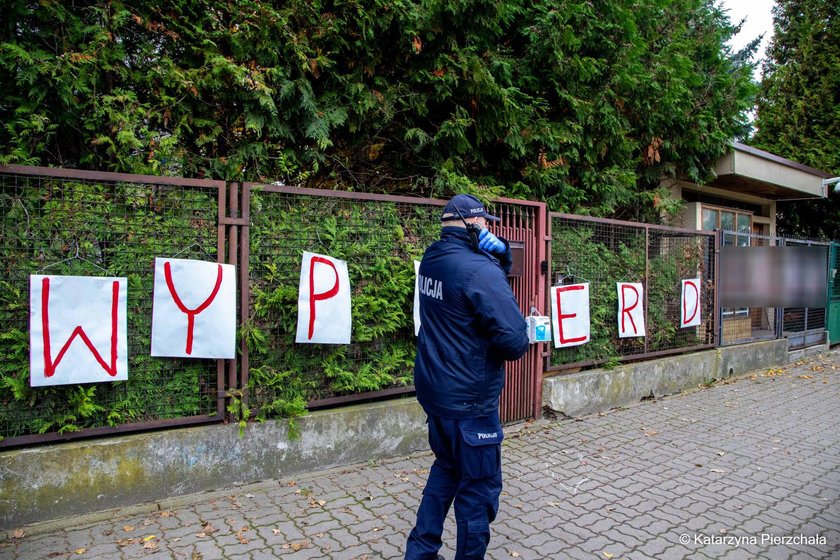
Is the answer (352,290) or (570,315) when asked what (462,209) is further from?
(570,315)

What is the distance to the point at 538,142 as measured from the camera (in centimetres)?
745

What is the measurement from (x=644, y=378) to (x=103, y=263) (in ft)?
21.4

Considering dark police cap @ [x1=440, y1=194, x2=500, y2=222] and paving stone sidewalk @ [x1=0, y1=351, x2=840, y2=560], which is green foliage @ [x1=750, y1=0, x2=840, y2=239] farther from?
dark police cap @ [x1=440, y1=194, x2=500, y2=222]

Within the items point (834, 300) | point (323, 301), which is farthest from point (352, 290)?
point (834, 300)

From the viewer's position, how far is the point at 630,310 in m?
7.43

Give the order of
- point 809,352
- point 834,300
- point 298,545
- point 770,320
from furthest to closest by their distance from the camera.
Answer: point 834,300, point 809,352, point 770,320, point 298,545

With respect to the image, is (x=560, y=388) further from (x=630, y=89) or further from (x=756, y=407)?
(x=630, y=89)

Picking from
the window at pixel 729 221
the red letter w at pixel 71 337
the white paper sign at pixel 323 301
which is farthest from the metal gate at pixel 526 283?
the window at pixel 729 221

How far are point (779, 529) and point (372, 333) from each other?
3.36 m

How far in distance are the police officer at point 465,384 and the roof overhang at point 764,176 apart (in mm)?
9358

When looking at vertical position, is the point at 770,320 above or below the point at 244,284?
below

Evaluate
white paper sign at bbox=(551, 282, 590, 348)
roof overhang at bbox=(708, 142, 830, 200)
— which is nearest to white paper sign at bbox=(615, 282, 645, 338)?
white paper sign at bbox=(551, 282, 590, 348)

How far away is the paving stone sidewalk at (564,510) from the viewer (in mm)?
A: 3379

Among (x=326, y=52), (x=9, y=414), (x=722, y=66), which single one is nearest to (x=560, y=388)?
(x=326, y=52)
